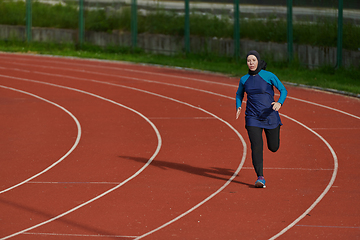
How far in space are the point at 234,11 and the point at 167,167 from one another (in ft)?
54.4

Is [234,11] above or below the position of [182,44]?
above

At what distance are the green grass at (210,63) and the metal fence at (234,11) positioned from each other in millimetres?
563

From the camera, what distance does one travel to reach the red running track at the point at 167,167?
7219 millimetres

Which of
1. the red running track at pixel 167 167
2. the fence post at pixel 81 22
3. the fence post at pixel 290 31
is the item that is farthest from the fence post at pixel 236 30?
the fence post at pixel 81 22

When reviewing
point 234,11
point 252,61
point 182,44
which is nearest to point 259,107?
point 252,61

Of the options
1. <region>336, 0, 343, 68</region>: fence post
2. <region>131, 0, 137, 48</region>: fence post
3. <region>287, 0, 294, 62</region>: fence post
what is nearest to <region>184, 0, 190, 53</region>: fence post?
<region>131, 0, 137, 48</region>: fence post

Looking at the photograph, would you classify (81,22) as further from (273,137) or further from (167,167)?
(273,137)

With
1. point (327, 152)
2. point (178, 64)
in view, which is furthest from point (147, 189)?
point (178, 64)

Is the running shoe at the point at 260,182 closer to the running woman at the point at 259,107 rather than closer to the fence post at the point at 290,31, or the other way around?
the running woman at the point at 259,107

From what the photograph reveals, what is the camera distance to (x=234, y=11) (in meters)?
25.6

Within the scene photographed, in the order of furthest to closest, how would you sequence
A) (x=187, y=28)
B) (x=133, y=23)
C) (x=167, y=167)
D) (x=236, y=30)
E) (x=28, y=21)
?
1. (x=28, y=21)
2. (x=133, y=23)
3. (x=187, y=28)
4. (x=236, y=30)
5. (x=167, y=167)

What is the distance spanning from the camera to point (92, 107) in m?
15.9

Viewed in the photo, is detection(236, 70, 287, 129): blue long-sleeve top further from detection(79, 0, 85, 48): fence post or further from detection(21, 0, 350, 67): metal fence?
detection(79, 0, 85, 48): fence post

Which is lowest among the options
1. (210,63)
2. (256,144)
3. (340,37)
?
(256,144)
